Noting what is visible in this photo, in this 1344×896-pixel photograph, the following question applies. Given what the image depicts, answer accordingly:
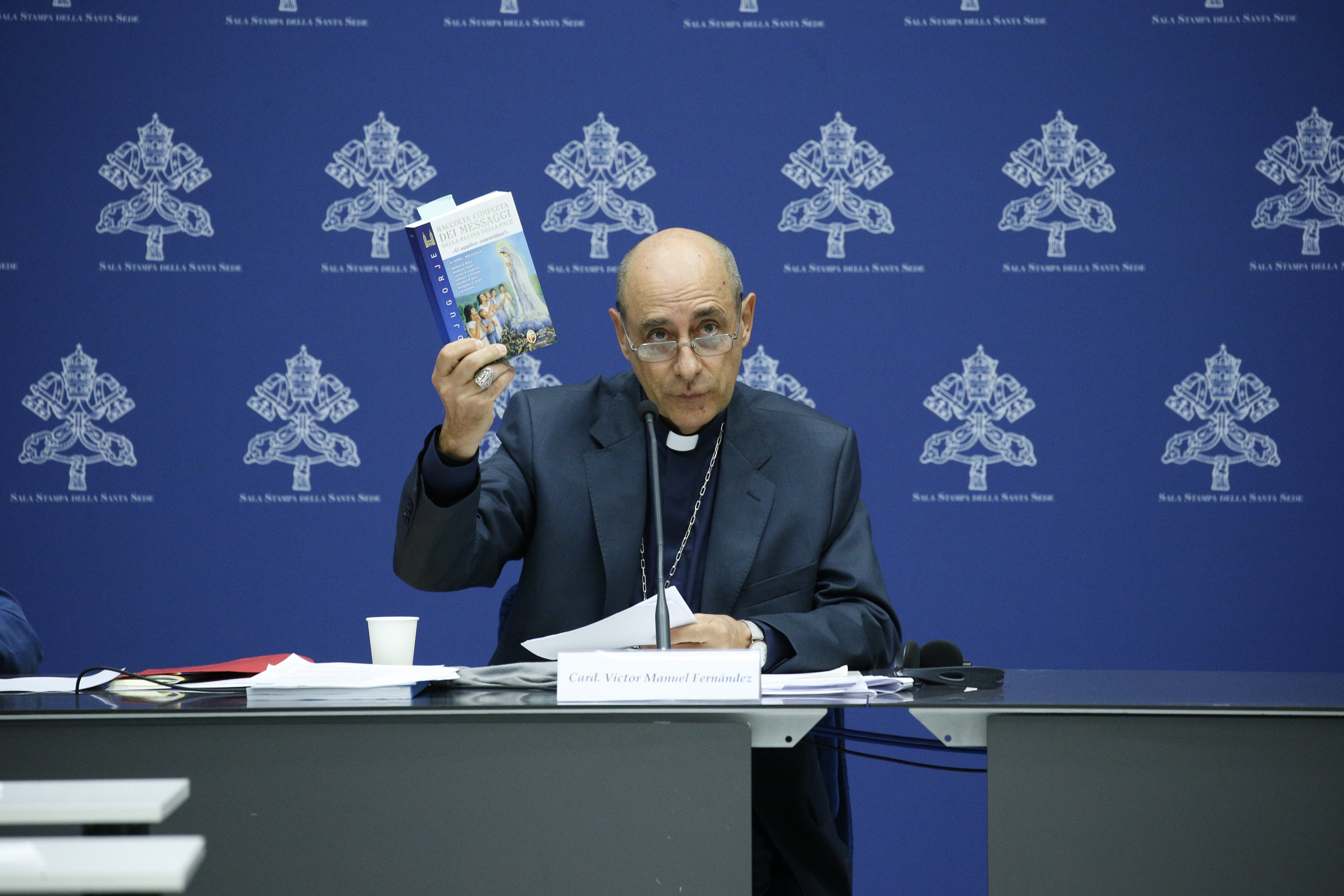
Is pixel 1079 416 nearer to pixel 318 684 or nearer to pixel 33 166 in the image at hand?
pixel 318 684

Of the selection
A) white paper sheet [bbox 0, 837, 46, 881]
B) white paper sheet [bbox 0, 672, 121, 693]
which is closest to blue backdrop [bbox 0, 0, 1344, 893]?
white paper sheet [bbox 0, 672, 121, 693]

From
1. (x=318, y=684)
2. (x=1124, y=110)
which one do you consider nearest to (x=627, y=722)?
(x=318, y=684)

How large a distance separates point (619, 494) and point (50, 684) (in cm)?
97

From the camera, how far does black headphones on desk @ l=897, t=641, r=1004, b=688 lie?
1524mm

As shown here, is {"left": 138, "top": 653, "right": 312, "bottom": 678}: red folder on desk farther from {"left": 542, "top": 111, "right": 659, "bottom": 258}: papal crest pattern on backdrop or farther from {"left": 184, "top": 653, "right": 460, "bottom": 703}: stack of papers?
{"left": 542, "top": 111, "right": 659, "bottom": 258}: papal crest pattern on backdrop

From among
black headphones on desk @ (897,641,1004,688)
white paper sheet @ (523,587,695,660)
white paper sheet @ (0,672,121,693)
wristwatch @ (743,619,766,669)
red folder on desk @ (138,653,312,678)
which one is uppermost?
white paper sheet @ (523,587,695,660)

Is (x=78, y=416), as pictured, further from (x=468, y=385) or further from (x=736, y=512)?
(x=736, y=512)

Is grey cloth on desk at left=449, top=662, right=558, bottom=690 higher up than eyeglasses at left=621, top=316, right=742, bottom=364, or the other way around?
eyeglasses at left=621, top=316, right=742, bottom=364

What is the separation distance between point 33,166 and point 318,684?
267 centimetres

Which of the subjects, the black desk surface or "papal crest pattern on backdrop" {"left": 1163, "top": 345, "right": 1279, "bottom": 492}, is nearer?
the black desk surface

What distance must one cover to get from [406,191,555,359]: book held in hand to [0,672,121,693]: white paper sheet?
68 centimetres

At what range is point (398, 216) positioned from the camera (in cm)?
334

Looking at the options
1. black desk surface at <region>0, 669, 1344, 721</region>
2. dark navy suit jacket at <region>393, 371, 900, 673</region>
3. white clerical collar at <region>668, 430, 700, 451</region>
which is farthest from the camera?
white clerical collar at <region>668, 430, 700, 451</region>

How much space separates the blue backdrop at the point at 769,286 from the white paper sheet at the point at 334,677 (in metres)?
1.70
